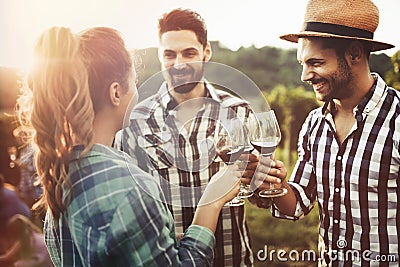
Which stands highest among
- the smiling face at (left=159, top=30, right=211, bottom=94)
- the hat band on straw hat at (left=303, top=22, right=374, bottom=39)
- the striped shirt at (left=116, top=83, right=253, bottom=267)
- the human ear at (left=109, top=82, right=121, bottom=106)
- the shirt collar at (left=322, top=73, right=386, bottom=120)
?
the hat band on straw hat at (left=303, top=22, right=374, bottom=39)

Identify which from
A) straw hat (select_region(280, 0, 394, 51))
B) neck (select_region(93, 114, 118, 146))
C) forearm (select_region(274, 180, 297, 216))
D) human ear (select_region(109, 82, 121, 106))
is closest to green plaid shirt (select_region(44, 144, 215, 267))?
neck (select_region(93, 114, 118, 146))

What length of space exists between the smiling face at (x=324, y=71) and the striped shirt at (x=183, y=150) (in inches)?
11.2

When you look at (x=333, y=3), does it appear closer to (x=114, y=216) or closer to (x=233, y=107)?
(x=233, y=107)

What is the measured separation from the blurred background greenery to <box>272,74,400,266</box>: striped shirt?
40 mm

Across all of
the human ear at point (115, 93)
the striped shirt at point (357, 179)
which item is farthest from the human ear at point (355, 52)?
the human ear at point (115, 93)

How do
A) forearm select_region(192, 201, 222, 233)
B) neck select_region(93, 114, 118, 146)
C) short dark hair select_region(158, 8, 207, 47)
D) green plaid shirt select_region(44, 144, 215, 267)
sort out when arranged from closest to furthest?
green plaid shirt select_region(44, 144, 215, 267) < neck select_region(93, 114, 118, 146) < forearm select_region(192, 201, 222, 233) < short dark hair select_region(158, 8, 207, 47)

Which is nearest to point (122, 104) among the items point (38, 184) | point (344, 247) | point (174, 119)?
point (174, 119)

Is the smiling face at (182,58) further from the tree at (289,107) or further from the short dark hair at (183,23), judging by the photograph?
the tree at (289,107)

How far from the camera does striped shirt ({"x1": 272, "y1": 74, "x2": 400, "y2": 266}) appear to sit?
2.30m

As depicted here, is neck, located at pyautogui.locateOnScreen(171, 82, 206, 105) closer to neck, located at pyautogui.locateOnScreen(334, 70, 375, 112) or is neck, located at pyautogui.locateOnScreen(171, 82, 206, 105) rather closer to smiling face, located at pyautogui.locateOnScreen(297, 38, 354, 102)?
smiling face, located at pyautogui.locateOnScreen(297, 38, 354, 102)

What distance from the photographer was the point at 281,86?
237cm

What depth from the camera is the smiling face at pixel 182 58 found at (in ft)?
7.73

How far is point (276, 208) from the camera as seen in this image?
241 centimetres

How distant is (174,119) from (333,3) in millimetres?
771
